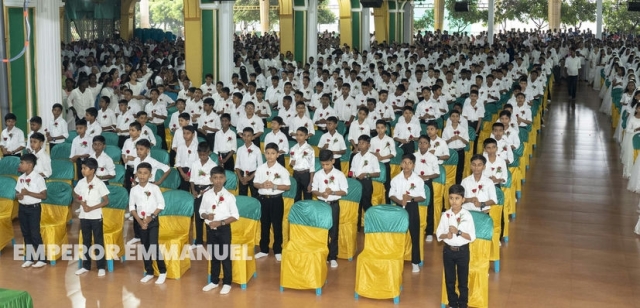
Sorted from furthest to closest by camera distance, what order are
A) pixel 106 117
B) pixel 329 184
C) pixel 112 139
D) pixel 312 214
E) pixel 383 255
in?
pixel 106 117 → pixel 112 139 → pixel 329 184 → pixel 312 214 → pixel 383 255

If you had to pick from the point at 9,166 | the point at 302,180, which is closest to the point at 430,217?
the point at 302,180

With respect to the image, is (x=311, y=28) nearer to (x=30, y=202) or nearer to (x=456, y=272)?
(x=30, y=202)

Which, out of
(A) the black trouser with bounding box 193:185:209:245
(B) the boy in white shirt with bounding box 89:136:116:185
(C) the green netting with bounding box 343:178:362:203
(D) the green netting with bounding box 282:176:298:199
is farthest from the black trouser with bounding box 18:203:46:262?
(C) the green netting with bounding box 343:178:362:203

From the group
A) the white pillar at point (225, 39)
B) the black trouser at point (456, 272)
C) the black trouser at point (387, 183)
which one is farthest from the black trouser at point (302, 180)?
the white pillar at point (225, 39)

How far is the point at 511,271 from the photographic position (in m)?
9.32

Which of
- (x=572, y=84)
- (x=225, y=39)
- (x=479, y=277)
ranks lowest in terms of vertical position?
(x=479, y=277)

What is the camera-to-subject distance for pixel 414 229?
923cm

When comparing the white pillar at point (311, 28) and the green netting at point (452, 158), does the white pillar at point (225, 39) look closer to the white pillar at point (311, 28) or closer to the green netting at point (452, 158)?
the white pillar at point (311, 28)

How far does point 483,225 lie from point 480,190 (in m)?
0.63

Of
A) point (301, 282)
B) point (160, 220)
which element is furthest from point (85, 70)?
point (301, 282)

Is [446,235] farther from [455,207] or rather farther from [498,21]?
[498,21]

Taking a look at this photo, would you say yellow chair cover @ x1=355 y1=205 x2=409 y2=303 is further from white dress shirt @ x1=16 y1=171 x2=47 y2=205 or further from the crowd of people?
A: white dress shirt @ x1=16 y1=171 x2=47 y2=205

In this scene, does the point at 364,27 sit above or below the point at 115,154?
above

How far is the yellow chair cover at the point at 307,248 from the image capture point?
8.55m
